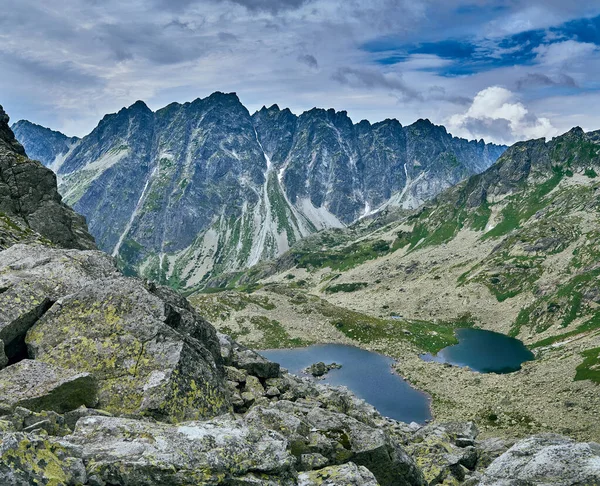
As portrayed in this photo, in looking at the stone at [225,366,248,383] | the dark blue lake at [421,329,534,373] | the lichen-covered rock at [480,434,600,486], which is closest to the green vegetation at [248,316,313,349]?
the dark blue lake at [421,329,534,373]

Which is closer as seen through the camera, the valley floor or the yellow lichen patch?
the yellow lichen patch

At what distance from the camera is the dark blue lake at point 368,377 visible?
7738 cm

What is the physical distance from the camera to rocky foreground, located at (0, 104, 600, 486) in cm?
923

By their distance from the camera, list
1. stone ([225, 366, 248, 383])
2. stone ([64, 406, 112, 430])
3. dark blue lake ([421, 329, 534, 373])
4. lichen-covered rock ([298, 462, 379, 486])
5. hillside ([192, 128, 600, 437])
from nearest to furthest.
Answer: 1. stone ([64, 406, 112, 430])
2. lichen-covered rock ([298, 462, 379, 486])
3. stone ([225, 366, 248, 383])
4. hillside ([192, 128, 600, 437])
5. dark blue lake ([421, 329, 534, 373])

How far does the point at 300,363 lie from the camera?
105625mm

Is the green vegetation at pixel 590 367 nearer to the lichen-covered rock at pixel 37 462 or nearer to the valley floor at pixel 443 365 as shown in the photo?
the valley floor at pixel 443 365

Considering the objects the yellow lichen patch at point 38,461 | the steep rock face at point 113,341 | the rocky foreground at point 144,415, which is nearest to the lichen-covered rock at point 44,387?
the rocky foreground at point 144,415

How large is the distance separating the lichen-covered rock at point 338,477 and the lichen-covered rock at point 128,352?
3.98m

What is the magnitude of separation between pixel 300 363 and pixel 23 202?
71492mm

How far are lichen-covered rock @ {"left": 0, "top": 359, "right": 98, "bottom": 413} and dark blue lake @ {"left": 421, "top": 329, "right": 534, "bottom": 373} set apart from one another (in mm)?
110827

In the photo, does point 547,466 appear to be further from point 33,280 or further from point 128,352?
point 33,280

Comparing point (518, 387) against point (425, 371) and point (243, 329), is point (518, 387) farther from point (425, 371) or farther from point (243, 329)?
point (243, 329)

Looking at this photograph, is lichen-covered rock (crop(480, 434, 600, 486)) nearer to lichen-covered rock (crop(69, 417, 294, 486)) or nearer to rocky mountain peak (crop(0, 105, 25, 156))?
lichen-covered rock (crop(69, 417, 294, 486))

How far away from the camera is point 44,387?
507 inches
